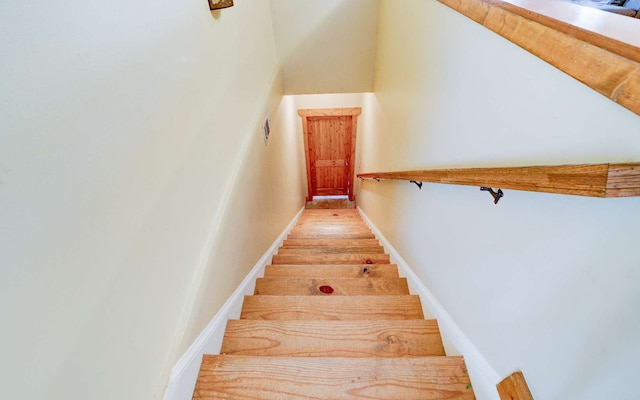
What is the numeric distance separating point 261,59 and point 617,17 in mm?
2009

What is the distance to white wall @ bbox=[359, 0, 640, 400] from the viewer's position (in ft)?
1.56

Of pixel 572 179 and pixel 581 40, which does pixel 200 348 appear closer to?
pixel 572 179

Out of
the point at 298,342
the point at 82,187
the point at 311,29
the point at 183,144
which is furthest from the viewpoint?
the point at 311,29

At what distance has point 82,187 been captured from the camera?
516mm

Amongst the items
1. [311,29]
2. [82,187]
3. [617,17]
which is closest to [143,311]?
[82,187]

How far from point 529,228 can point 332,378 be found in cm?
82

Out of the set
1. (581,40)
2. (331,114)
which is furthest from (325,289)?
(331,114)

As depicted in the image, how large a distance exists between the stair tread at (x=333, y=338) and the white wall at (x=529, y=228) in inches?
8.3

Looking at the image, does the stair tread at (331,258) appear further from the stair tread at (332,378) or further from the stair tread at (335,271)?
the stair tread at (332,378)

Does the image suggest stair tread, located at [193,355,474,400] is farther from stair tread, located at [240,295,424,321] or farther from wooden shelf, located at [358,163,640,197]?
wooden shelf, located at [358,163,640,197]

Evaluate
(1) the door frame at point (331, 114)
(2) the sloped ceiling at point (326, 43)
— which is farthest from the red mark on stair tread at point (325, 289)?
(1) the door frame at point (331, 114)

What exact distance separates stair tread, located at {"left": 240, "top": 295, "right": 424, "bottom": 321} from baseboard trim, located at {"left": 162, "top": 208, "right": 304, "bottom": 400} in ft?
0.32

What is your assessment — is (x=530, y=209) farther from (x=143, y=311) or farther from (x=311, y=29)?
(x=311, y=29)

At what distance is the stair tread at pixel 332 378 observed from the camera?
88cm
